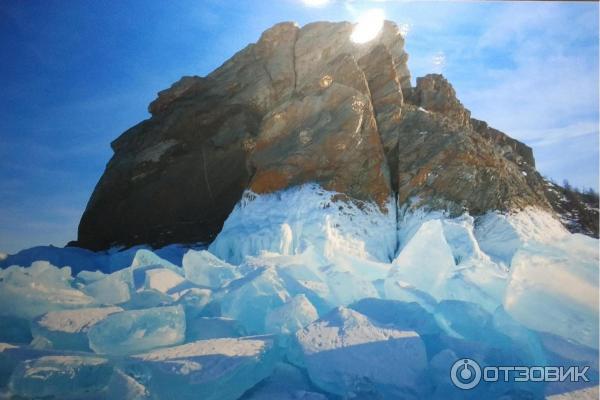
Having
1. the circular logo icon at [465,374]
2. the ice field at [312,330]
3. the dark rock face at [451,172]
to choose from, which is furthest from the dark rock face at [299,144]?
the circular logo icon at [465,374]

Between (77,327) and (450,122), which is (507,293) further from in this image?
(450,122)

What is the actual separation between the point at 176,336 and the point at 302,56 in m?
16.2

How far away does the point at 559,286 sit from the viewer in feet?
8.57

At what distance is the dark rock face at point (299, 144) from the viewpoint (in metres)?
10.5

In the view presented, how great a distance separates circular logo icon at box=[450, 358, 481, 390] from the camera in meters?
2.28

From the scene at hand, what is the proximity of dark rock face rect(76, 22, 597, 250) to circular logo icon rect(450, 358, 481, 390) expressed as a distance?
25.6 feet

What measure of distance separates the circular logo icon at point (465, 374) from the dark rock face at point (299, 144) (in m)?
7.81

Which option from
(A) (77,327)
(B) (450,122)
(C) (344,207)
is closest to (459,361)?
(A) (77,327)

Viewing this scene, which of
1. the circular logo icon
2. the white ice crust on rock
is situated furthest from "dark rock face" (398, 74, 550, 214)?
the circular logo icon

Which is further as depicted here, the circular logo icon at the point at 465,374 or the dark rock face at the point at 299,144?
the dark rock face at the point at 299,144

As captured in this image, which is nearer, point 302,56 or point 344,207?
point 344,207

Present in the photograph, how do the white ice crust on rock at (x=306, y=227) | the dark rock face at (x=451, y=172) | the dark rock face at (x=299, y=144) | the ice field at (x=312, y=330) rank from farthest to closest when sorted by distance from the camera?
the dark rock face at (x=299, y=144), the dark rock face at (x=451, y=172), the white ice crust on rock at (x=306, y=227), the ice field at (x=312, y=330)

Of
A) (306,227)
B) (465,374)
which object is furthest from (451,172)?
(465,374)

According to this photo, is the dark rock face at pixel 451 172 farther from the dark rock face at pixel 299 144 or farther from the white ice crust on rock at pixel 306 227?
the white ice crust on rock at pixel 306 227
